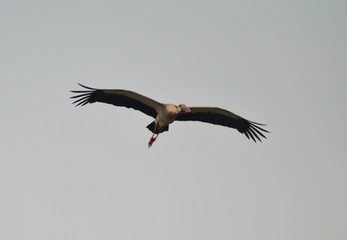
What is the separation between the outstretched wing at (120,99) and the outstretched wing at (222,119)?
1287mm

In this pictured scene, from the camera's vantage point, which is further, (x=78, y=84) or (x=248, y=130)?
(x=248, y=130)

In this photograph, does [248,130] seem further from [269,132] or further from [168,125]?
[168,125]

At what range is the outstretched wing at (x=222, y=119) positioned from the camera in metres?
22.3

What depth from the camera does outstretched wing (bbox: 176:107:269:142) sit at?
22344 millimetres

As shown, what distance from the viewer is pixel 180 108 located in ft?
71.2

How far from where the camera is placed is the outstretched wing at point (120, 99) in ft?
70.2

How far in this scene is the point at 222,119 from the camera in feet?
74.9

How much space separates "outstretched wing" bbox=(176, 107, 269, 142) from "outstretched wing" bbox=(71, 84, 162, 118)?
1.29m

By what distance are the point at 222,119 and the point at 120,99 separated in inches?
142

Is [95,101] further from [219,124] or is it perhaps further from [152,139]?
[219,124]

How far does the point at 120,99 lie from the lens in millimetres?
21609

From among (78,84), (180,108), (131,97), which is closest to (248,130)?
(180,108)

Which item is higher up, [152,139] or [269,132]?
[269,132]

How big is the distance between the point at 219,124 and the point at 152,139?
247 cm
